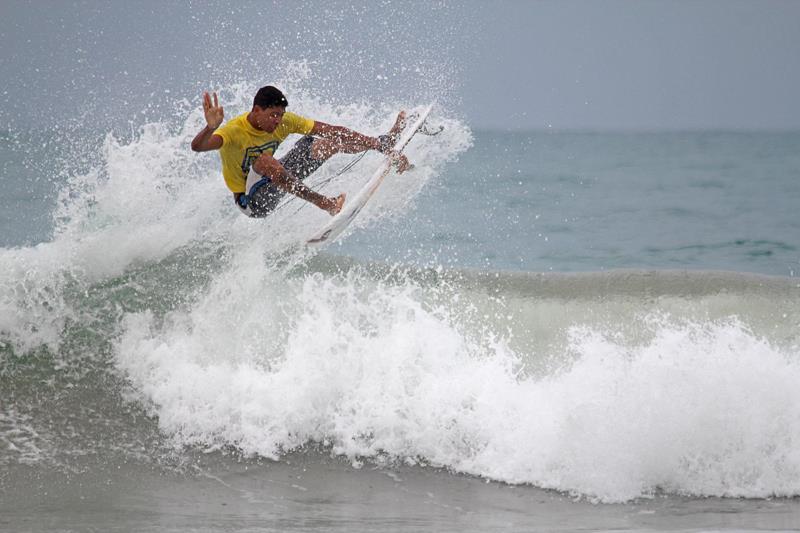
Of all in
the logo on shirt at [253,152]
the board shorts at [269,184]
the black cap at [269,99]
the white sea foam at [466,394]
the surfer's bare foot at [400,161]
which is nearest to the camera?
the white sea foam at [466,394]

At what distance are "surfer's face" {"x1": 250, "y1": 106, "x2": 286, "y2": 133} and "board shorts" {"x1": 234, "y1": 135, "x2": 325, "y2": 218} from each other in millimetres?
288

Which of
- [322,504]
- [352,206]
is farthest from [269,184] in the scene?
[322,504]

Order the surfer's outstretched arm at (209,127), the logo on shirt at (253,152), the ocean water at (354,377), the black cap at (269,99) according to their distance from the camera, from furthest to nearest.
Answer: the logo on shirt at (253,152) < the black cap at (269,99) < the surfer's outstretched arm at (209,127) < the ocean water at (354,377)

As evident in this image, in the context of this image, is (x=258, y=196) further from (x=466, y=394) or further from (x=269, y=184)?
(x=466, y=394)

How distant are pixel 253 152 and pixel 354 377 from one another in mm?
1406

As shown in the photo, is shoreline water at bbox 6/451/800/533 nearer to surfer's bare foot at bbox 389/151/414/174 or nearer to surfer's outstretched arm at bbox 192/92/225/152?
surfer's outstretched arm at bbox 192/92/225/152

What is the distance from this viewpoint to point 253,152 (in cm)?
535

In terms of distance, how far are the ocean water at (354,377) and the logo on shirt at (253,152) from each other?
925mm

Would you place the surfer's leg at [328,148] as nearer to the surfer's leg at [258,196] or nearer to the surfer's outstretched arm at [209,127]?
the surfer's leg at [258,196]

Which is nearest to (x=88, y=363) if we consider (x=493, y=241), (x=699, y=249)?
(x=493, y=241)

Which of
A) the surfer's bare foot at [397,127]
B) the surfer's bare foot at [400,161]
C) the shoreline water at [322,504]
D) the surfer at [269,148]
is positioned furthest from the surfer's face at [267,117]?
the shoreline water at [322,504]

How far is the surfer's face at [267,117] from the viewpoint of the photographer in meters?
5.12

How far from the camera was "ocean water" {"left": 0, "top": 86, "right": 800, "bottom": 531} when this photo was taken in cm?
436

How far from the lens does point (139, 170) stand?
682 centimetres
